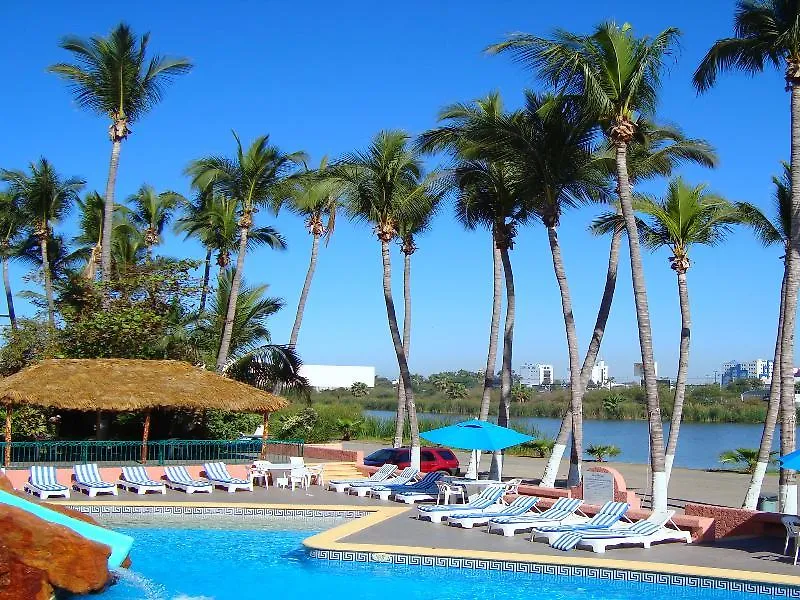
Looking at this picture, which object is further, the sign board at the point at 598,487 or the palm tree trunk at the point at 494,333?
the palm tree trunk at the point at 494,333

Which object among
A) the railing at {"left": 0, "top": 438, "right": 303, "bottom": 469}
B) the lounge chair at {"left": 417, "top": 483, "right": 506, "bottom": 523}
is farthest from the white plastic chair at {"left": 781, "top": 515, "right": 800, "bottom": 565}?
the railing at {"left": 0, "top": 438, "right": 303, "bottom": 469}

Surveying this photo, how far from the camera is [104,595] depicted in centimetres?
1238

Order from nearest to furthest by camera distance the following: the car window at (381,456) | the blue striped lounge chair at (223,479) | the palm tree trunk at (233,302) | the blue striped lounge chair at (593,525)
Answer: the blue striped lounge chair at (593,525) → the blue striped lounge chair at (223,479) → the car window at (381,456) → the palm tree trunk at (233,302)

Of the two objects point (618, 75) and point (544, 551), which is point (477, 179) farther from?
point (544, 551)

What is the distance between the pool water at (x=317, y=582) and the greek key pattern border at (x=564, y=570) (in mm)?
106

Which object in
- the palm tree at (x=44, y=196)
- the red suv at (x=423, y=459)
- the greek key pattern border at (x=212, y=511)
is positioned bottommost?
the greek key pattern border at (x=212, y=511)

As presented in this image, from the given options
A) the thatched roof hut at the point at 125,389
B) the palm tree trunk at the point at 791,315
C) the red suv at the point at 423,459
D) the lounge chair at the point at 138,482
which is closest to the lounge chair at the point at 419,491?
the red suv at the point at 423,459

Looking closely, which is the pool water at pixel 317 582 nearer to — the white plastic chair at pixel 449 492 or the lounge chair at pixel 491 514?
the lounge chair at pixel 491 514

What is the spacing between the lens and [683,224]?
68.2 ft

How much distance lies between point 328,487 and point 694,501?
9580 millimetres

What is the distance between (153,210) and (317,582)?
A: 111 feet

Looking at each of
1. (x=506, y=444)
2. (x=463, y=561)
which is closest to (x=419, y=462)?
(x=506, y=444)

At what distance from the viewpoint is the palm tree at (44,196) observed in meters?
40.1

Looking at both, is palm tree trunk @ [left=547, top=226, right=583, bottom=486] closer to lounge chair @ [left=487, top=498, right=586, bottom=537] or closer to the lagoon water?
lounge chair @ [left=487, top=498, right=586, bottom=537]
